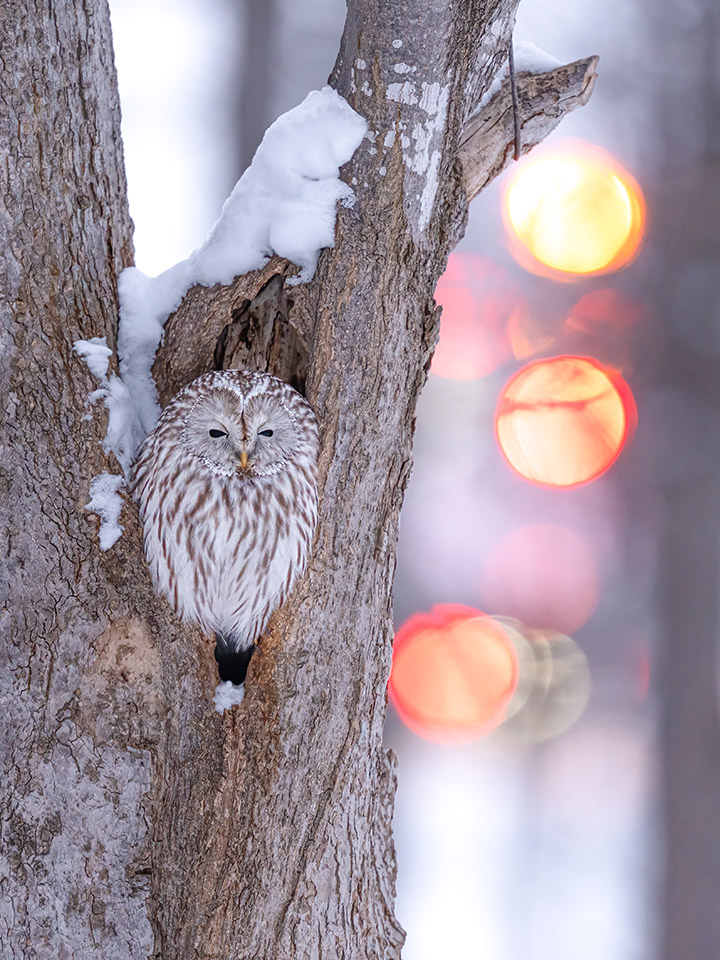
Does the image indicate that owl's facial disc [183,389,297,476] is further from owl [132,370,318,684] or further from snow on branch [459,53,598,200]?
snow on branch [459,53,598,200]

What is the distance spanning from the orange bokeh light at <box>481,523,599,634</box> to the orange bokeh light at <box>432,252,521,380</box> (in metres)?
0.78

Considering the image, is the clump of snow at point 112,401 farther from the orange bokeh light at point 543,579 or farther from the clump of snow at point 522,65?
the orange bokeh light at point 543,579

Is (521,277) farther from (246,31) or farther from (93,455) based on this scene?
(93,455)

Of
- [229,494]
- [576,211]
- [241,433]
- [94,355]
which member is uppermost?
[576,211]

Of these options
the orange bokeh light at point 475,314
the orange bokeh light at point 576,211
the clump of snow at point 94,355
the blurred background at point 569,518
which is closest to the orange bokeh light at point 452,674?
the blurred background at point 569,518

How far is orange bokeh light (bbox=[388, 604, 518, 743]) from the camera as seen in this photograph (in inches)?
154

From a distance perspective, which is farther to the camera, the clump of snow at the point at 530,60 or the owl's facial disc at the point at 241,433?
the clump of snow at the point at 530,60

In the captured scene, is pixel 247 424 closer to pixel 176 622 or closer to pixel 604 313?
pixel 176 622

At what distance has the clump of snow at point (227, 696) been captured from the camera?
1.54m

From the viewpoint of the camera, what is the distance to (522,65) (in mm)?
1996

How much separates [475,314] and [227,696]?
2646 mm

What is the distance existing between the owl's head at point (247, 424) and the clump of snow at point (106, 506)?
0.58 ft

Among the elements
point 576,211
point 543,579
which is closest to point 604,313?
point 576,211

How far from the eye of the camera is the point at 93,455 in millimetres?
1589
